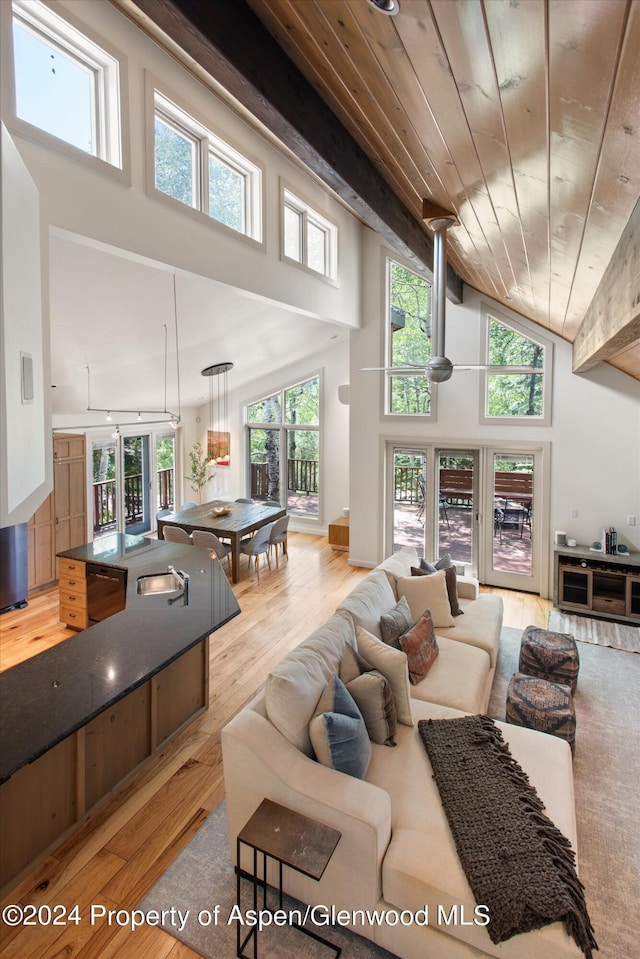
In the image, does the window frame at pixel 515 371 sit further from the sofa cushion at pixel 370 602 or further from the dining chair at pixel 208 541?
the dining chair at pixel 208 541

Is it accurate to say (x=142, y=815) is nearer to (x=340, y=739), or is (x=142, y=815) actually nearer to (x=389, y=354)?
(x=340, y=739)

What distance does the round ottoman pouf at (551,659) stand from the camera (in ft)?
13.3

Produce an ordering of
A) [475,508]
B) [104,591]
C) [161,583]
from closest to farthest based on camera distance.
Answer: [161,583] < [104,591] < [475,508]

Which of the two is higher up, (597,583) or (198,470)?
(198,470)

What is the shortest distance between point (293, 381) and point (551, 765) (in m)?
7.59

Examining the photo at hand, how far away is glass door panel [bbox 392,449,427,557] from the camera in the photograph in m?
7.25

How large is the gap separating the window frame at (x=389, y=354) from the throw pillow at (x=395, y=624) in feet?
11.9

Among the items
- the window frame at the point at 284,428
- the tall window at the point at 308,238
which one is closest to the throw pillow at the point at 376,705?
the tall window at the point at 308,238

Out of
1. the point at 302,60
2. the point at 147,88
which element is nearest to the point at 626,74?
the point at 302,60

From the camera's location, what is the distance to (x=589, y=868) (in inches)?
106

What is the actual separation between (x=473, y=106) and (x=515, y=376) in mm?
5007

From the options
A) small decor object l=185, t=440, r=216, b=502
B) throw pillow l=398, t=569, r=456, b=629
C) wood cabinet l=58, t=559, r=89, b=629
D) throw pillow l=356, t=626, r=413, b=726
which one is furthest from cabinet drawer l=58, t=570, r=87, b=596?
small decor object l=185, t=440, r=216, b=502

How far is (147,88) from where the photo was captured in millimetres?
3566

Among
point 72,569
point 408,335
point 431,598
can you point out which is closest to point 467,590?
point 431,598
